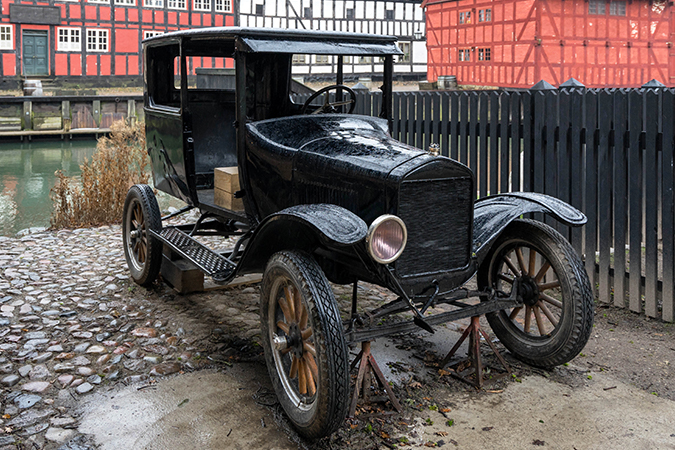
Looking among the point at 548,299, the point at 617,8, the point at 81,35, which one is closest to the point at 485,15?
the point at 617,8

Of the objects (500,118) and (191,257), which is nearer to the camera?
(191,257)

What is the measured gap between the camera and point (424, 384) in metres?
3.93

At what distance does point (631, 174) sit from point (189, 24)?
3151cm

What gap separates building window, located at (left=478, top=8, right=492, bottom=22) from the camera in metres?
28.3

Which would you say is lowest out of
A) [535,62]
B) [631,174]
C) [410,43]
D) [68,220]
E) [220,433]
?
[220,433]

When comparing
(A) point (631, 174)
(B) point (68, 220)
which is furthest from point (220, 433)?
(B) point (68, 220)

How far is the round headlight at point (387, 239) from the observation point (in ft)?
10.5

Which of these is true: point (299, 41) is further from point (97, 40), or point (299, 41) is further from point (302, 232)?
point (97, 40)

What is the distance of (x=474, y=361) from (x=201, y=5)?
33.0m

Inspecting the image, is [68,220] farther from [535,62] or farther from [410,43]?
[410,43]

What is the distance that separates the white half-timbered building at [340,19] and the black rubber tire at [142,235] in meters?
28.1

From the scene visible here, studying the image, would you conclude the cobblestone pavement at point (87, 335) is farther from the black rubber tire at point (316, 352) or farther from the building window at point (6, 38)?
the building window at point (6, 38)

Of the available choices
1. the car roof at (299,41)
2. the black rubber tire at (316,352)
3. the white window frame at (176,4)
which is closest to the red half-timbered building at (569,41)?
the white window frame at (176,4)

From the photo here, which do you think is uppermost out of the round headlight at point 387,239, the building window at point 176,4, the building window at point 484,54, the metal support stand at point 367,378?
the building window at point 176,4
